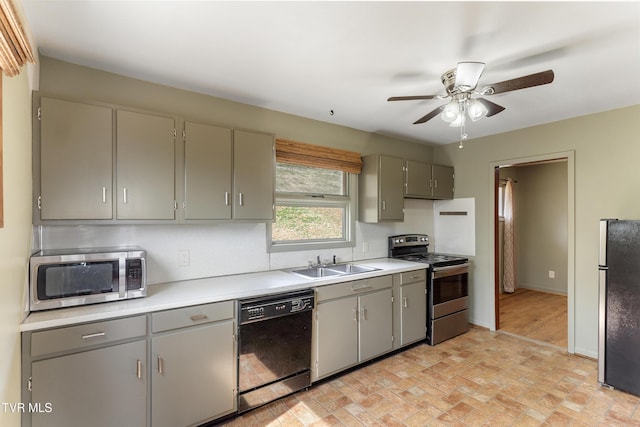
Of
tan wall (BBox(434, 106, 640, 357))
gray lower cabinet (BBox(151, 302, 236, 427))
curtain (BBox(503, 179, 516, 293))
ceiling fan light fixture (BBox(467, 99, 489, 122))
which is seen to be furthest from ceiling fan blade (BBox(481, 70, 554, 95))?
curtain (BBox(503, 179, 516, 293))

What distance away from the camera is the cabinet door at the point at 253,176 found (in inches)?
101

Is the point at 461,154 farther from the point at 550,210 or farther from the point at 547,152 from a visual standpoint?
the point at 550,210

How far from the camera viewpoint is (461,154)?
4.30 meters

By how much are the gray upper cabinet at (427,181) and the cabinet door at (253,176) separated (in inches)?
73.1

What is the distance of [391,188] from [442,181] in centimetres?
103

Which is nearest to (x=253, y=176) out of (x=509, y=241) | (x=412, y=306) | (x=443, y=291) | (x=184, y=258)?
(x=184, y=258)

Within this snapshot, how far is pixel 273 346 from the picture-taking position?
94.1 inches

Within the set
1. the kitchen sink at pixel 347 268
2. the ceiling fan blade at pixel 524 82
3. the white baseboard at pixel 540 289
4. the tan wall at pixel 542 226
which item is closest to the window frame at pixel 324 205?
the kitchen sink at pixel 347 268

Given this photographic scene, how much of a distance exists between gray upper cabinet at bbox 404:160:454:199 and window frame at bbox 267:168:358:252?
0.71m

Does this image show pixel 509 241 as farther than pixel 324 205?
Yes

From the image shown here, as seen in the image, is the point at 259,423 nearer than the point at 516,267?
Yes

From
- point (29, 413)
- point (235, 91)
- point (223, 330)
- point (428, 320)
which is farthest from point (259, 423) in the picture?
point (235, 91)

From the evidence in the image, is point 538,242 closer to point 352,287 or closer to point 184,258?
point 352,287

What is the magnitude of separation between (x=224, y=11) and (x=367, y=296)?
8.24ft
